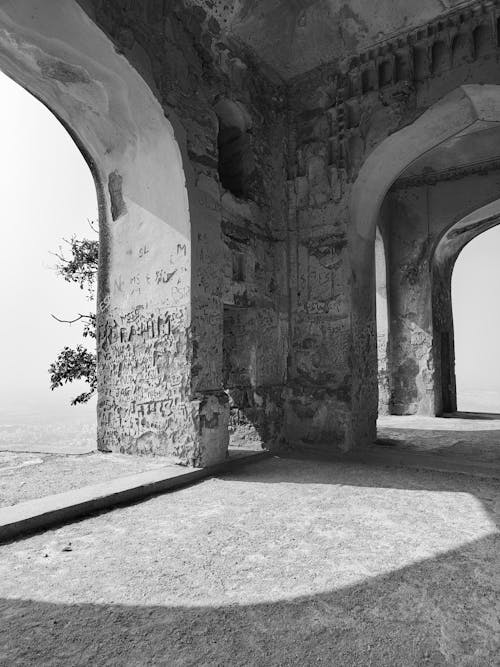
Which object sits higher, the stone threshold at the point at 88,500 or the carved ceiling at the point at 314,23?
the carved ceiling at the point at 314,23

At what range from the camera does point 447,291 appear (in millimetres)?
10578

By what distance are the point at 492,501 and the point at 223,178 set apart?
4391mm

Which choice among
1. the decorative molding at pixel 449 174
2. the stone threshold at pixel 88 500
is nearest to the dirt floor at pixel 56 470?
the stone threshold at pixel 88 500

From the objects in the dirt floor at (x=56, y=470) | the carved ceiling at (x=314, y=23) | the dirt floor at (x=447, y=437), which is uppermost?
the carved ceiling at (x=314, y=23)

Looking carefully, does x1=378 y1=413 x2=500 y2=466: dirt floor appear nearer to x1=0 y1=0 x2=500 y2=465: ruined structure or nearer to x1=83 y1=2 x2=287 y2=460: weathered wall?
x1=0 y1=0 x2=500 y2=465: ruined structure

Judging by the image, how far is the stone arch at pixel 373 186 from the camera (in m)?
5.13

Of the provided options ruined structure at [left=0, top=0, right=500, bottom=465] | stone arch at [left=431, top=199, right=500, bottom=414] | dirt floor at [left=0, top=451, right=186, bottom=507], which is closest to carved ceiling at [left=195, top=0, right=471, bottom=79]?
ruined structure at [left=0, top=0, right=500, bottom=465]

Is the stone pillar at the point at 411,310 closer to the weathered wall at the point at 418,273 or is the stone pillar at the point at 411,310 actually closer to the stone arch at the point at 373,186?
the weathered wall at the point at 418,273

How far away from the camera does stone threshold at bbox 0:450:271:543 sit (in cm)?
Answer: 282

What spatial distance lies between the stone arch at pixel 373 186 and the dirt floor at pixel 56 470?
8.15 feet

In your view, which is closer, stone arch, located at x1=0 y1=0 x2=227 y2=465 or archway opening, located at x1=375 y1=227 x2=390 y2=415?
stone arch, located at x1=0 y1=0 x2=227 y2=465

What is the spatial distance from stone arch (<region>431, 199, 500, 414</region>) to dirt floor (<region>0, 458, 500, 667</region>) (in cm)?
672

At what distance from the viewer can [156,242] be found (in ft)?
15.3

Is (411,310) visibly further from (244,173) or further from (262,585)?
(262,585)
